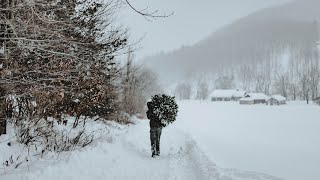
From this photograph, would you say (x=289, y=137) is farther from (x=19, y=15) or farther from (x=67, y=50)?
(x=19, y=15)

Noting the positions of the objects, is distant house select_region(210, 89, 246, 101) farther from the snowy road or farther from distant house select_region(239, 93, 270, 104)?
the snowy road

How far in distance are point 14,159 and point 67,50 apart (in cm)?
268

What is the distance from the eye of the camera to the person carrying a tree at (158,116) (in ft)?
43.7

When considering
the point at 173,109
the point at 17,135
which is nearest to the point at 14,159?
the point at 17,135

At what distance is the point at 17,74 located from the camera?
9164 mm

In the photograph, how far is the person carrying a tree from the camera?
1330cm

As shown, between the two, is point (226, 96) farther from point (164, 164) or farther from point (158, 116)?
point (164, 164)

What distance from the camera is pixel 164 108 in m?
13.8

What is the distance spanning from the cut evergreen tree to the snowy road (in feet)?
3.84

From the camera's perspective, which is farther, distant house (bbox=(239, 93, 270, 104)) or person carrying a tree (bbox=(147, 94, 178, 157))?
distant house (bbox=(239, 93, 270, 104))

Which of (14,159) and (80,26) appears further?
(80,26)

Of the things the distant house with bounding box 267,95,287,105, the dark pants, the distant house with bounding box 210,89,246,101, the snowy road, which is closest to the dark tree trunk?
the snowy road

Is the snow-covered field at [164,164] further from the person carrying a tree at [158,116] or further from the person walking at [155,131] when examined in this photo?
the person carrying a tree at [158,116]

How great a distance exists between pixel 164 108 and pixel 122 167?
3444 millimetres
